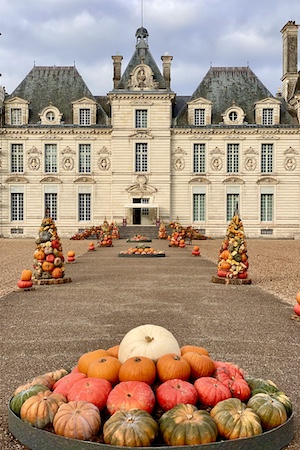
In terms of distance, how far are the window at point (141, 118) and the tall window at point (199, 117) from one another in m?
4.18

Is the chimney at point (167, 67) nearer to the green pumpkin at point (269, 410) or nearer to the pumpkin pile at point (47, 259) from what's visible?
the pumpkin pile at point (47, 259)

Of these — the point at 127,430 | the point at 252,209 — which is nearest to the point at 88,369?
the point at 127,430

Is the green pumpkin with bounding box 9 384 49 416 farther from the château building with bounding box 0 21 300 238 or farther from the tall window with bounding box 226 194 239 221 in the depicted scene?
the tall window with bounding box 226 194 239 221

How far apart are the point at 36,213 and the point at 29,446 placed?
4162cm

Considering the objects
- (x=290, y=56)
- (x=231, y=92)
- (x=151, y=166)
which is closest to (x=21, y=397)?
(x=151, y=166)

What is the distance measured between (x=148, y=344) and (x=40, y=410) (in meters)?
1.12

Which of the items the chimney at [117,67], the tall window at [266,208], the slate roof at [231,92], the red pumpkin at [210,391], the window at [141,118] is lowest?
the red pumpkin at [210,391]

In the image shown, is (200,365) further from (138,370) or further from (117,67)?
(117,67)

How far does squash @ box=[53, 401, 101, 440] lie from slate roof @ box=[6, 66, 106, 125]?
141 ft

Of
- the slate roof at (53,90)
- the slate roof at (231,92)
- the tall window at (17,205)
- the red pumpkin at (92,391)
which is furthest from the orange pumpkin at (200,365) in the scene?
the slate roof at (53,90)

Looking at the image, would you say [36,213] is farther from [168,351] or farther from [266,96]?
[168,351]

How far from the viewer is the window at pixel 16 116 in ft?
146

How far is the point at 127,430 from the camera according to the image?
3.64m

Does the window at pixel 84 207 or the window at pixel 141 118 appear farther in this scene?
the window at pixel 84 207
